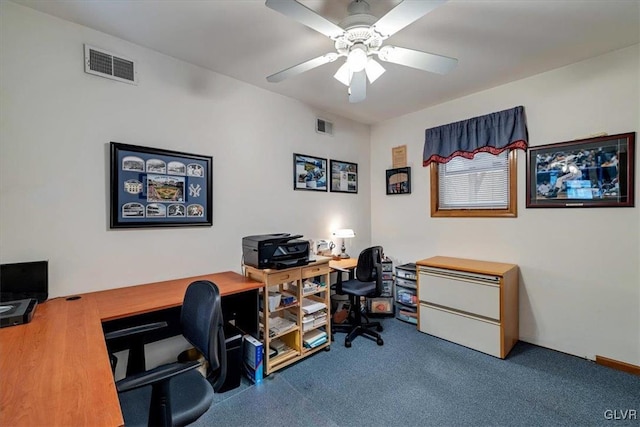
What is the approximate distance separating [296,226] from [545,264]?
253 centimetres

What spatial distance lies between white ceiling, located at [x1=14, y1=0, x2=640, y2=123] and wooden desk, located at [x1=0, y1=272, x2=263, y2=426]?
1.84 m

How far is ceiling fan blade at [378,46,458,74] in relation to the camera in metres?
1.71

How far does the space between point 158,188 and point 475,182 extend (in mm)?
3233

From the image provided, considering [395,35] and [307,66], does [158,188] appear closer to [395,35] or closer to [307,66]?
[307,66]

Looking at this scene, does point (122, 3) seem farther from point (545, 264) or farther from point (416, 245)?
point (545, 264)

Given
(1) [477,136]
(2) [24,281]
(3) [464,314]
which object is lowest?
(3) [464,314]

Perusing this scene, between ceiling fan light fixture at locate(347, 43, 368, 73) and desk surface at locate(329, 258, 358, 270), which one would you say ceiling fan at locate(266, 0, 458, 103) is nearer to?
ceiling fan light fixture at locate(347, 43, 368, 73)

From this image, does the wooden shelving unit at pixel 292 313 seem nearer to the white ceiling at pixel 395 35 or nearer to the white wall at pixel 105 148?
the white wall at pixel 105 148

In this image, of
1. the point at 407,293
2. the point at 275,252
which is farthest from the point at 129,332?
the point at 407,293

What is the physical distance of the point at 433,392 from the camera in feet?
6.79

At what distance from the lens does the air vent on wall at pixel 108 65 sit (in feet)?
6.40

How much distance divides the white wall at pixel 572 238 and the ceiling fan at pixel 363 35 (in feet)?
5.32

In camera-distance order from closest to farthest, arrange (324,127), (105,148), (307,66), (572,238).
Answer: (307,66)
(105,148)
(572,238)
(324,127)

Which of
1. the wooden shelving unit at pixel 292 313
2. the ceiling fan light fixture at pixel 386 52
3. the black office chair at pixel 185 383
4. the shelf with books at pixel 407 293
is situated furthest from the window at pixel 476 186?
the black office chair at pixel 185 383
